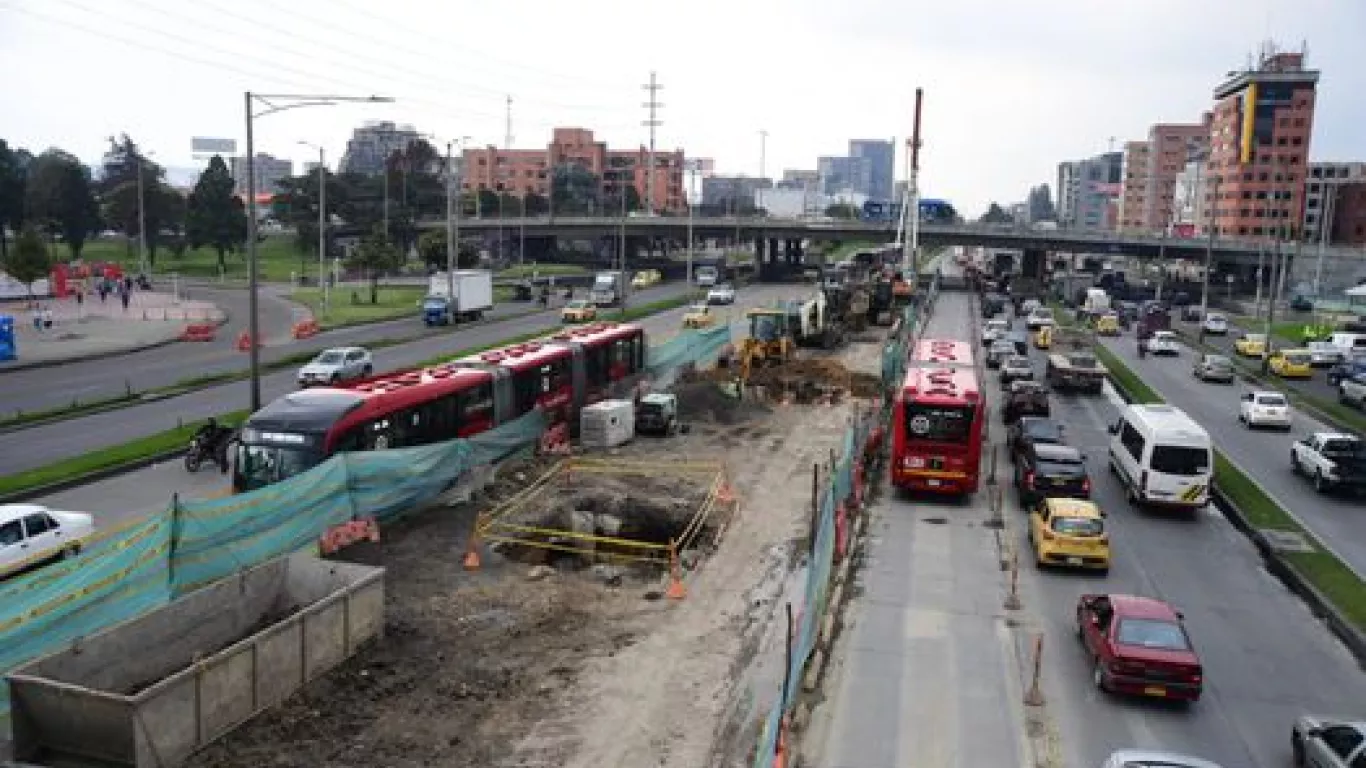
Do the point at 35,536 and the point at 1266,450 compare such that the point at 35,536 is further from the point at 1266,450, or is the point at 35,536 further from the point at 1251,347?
the point at 1251,347

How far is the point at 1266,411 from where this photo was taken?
4094 cm

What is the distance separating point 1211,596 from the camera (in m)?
22.3

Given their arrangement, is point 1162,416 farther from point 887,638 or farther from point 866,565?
point 887,638

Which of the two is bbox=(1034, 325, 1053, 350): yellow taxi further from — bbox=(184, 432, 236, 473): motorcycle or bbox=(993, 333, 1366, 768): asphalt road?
bbox=(184, 432, 236, 473): motorcycle

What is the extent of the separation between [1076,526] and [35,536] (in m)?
20.8

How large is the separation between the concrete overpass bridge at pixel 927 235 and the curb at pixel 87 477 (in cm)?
8206

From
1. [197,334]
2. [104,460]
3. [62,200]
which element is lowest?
[104,460]

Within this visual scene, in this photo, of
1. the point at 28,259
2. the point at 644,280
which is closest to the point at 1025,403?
the point at 28,259

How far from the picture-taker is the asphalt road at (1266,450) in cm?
2738

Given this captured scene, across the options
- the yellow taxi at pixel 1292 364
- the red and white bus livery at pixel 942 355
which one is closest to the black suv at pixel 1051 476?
the red and white bus livery at pixel 942 355

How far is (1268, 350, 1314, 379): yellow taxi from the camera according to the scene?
56.7 m

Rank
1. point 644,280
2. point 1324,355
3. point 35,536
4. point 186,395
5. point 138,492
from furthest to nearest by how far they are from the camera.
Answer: point 644,280 → point 1324,355 → point 186,395 → point 138,492 → point 35,536

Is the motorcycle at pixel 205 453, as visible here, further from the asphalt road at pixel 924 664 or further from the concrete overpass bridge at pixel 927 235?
the concrete overpass bridge at pixel 927 235

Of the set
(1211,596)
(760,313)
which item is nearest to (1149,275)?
(760,313)
